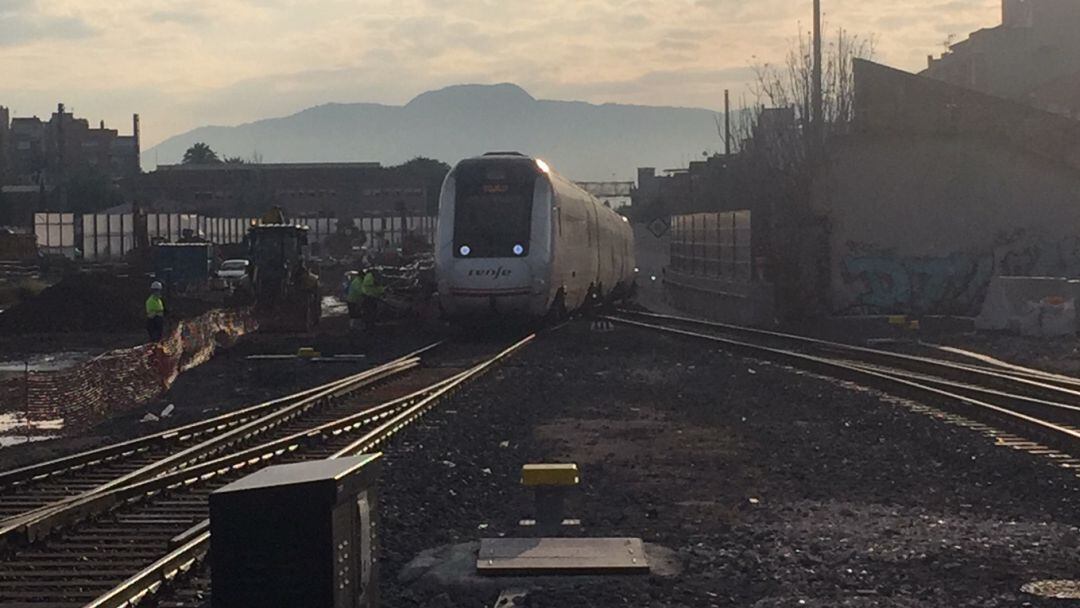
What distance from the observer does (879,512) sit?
9.83 metres

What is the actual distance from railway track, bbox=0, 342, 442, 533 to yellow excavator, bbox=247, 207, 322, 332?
53.6ft

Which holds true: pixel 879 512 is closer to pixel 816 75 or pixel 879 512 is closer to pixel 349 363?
pixel 349 363

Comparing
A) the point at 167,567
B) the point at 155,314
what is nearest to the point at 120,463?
the point at 167,567

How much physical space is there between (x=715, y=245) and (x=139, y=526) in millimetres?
36539

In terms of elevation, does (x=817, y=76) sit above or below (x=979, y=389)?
above

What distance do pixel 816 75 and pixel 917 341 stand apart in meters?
12.8

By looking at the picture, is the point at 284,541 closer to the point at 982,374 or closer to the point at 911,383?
the point at 911,383

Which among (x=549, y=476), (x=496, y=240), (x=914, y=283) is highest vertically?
(x=496, y=240)

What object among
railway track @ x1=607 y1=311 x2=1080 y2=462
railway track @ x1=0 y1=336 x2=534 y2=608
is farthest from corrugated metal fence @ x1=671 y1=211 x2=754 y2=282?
railway track @ x1=0 y1=336 x2=534 y2=608

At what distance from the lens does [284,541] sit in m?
5.10

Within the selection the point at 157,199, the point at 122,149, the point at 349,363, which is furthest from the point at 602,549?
the point at 122,149

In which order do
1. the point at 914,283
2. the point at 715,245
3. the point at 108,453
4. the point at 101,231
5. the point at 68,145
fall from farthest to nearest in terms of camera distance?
the point at 68,145
the point at 101,231
the point at 715,245
the point at 914,283
the point at 108,453

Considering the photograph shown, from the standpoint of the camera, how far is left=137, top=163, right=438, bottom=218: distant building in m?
123

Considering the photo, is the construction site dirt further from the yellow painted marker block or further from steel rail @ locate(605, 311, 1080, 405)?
steel rail @ locate(605, 311, 1080, 405)
